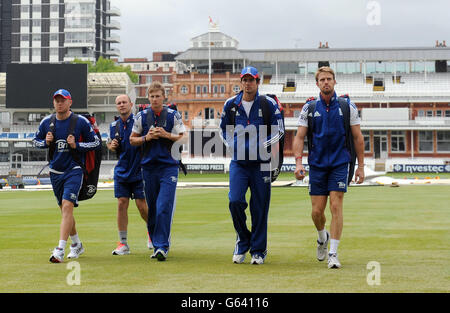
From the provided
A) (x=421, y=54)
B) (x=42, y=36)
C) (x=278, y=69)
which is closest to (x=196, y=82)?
(x=278, y=69)

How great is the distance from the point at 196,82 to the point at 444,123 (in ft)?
100

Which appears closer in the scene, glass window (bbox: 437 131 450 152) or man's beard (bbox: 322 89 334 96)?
man's beard (bbox: 322 89 334 96)

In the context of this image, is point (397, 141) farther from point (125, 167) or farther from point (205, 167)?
point (125, 167)

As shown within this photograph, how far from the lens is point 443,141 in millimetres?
87438

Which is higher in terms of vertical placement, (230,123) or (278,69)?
(278,69)

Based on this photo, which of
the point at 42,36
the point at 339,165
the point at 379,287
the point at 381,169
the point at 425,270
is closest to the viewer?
the point at 379,287

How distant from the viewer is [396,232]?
45.9 feet

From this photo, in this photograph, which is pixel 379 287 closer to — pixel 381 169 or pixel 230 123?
pixel 230 123

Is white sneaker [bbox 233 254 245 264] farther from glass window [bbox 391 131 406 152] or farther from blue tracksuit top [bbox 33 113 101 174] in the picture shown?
glass window [bbox 391 131 406 152]

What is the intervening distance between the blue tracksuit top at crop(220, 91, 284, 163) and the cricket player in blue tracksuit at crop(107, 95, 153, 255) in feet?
6.39

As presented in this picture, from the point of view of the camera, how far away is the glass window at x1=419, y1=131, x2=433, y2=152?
8756 centimetres

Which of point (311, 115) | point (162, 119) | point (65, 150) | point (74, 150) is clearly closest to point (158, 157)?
point (162, 119)

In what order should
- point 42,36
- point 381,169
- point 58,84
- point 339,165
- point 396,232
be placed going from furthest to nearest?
1. point 42,36
2. point 58,84
3. point 381,169
4. point 396,232
5. point 339,165


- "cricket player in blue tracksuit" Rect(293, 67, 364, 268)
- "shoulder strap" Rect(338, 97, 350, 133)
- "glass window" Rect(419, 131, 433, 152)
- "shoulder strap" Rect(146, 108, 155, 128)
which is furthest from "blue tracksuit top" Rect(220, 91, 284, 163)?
"glass window" Rect(419, 131, 433, 152)
